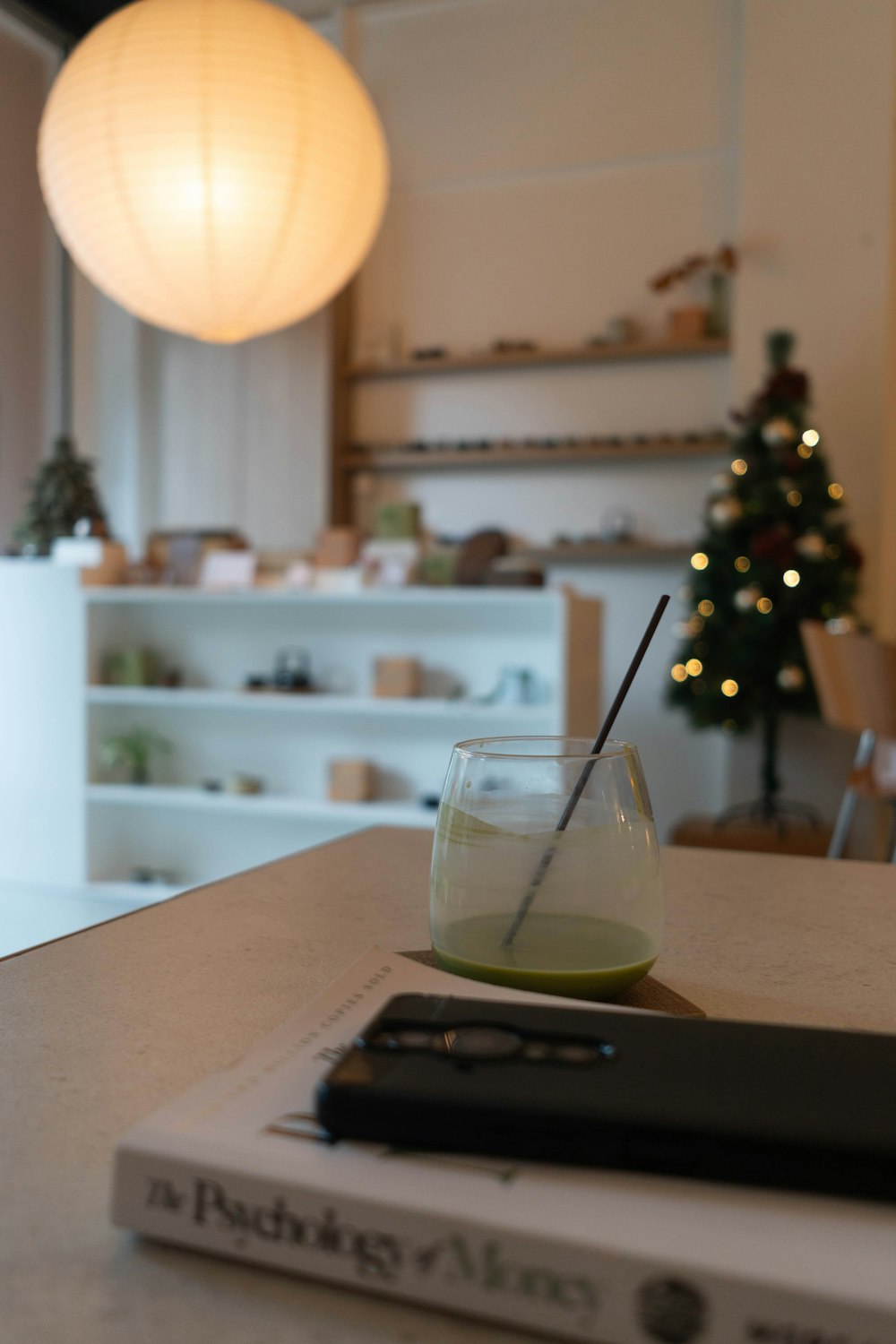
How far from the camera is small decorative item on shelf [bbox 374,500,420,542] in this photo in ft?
12.0

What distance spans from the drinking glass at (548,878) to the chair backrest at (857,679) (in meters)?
2.39

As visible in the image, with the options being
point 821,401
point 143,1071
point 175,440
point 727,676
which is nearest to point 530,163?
point 821,401

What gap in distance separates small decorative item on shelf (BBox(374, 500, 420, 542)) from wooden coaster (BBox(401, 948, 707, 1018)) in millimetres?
3165

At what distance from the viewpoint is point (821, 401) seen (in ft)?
14.1

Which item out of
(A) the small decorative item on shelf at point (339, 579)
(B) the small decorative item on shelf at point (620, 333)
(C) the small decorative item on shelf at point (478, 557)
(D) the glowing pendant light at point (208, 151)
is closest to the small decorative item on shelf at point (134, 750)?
(A) the small decorative item on shelf at point (339, 579)

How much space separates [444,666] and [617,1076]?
9.78ft

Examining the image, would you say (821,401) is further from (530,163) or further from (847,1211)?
(847,1211)

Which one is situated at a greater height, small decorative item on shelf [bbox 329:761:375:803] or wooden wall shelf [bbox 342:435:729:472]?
wooden wall shelf [bbox 342:435:729:472]

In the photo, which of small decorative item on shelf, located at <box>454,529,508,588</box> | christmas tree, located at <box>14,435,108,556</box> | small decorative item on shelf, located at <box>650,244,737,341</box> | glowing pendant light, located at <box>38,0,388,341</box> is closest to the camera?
glowing pendant light, located at <box>38,0,388,341</box>

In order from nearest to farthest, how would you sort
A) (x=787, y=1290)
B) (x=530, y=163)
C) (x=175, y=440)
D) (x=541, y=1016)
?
(x=787, y=1290) < (x=541, y=1016) < (x=530, y=163) < (x=175, y=440)

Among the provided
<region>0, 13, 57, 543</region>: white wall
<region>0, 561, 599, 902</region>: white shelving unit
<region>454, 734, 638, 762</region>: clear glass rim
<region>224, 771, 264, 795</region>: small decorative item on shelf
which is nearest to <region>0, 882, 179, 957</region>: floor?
<region>0, 561, 599, 902</region>: white shelving unit

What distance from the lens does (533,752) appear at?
55 centimetres

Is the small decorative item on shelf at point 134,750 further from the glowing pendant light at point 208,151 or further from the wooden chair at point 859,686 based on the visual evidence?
the wooden chair at point 859,686

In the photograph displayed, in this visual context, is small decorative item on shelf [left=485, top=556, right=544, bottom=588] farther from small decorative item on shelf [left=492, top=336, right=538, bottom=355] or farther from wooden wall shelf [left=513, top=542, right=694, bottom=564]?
small decorative item on shelf [left=492, top=336, right=538, bottom=355]
